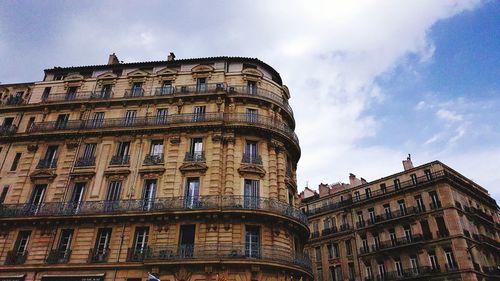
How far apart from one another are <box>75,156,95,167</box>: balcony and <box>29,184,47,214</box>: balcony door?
97.7 inches

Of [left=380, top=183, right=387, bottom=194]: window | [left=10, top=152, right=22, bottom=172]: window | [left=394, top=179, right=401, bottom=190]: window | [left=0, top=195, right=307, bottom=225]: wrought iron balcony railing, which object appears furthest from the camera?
[left=380, top=183, right=387, bottom=194]: window

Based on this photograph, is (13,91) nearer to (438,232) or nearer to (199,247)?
(199,247)

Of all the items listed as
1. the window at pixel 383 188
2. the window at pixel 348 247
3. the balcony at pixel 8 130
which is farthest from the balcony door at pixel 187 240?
the window at pixel 383 188

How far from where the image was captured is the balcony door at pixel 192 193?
2098 centimetres

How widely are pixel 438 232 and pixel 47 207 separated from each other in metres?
31.7

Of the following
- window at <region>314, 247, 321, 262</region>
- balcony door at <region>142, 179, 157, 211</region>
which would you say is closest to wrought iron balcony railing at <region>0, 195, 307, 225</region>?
balcony door at <region>142, 179, 157, 211</region>

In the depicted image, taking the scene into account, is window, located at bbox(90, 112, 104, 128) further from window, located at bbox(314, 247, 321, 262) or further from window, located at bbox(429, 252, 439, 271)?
window, located at bbox(429, 252, 439, 271)

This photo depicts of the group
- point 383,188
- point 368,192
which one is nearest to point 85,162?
point 368,192

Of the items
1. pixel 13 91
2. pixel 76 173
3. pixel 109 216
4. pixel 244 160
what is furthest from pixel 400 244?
pixel 13 91

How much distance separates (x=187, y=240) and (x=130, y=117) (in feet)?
34.3

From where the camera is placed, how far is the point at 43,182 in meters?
23.5

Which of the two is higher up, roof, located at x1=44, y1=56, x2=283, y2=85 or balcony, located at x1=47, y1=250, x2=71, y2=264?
roof, located at x1=44, y1=56, x2=283, y2=85

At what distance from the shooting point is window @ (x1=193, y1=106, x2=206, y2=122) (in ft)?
80.0

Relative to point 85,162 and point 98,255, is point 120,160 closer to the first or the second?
point 85,162
